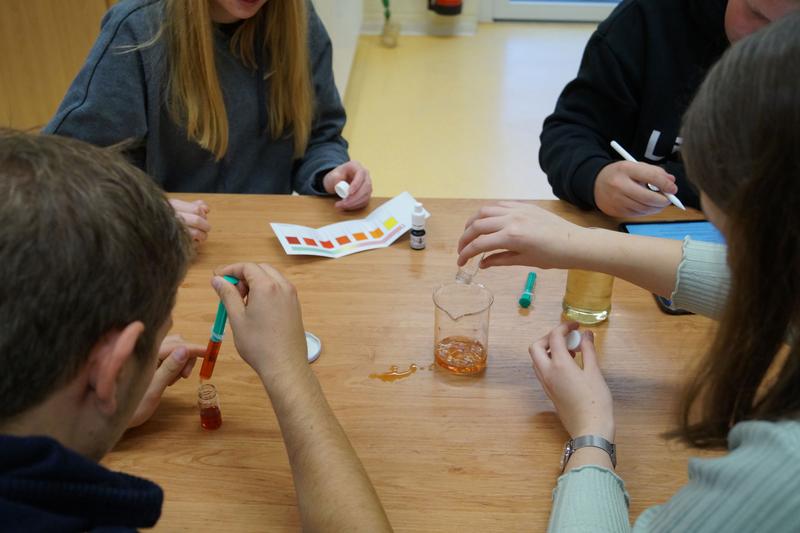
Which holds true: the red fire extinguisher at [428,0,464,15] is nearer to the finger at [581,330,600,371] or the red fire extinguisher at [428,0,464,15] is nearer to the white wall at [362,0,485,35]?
the white wall at [362,0,485,35]

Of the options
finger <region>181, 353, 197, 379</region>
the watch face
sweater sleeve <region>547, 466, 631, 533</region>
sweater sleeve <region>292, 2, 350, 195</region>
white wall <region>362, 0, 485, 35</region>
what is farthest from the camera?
white wall <region>362, 0, 485, 35</region>

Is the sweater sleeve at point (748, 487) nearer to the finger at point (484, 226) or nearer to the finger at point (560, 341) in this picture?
the finger at point (560, 341)

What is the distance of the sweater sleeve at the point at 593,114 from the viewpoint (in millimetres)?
1501

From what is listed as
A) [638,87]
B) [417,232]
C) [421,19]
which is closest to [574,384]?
[417,232]

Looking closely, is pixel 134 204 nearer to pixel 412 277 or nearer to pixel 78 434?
pixel 78 434

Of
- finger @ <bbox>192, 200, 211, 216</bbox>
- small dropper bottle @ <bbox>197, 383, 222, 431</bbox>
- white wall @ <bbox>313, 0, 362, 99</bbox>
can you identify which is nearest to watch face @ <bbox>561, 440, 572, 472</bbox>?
small dropper bottle @ <bbox>197, 383, 222, 431</bbox>

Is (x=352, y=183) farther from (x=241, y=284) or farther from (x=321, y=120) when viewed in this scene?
(x=241, y=284)

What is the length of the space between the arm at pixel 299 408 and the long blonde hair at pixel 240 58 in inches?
24.2

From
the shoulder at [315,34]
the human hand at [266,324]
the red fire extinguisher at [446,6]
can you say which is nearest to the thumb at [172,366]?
the human hand at [266,324]

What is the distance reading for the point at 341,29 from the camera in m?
3.27

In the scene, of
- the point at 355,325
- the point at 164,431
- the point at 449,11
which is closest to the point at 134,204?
the point at 164,431

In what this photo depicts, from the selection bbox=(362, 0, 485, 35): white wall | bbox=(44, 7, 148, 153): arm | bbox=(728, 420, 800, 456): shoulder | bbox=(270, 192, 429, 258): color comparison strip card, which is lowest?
bbox=(362, 0, 485, 35): white wall

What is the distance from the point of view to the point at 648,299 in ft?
3.85

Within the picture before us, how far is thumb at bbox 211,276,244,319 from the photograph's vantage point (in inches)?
36.4
